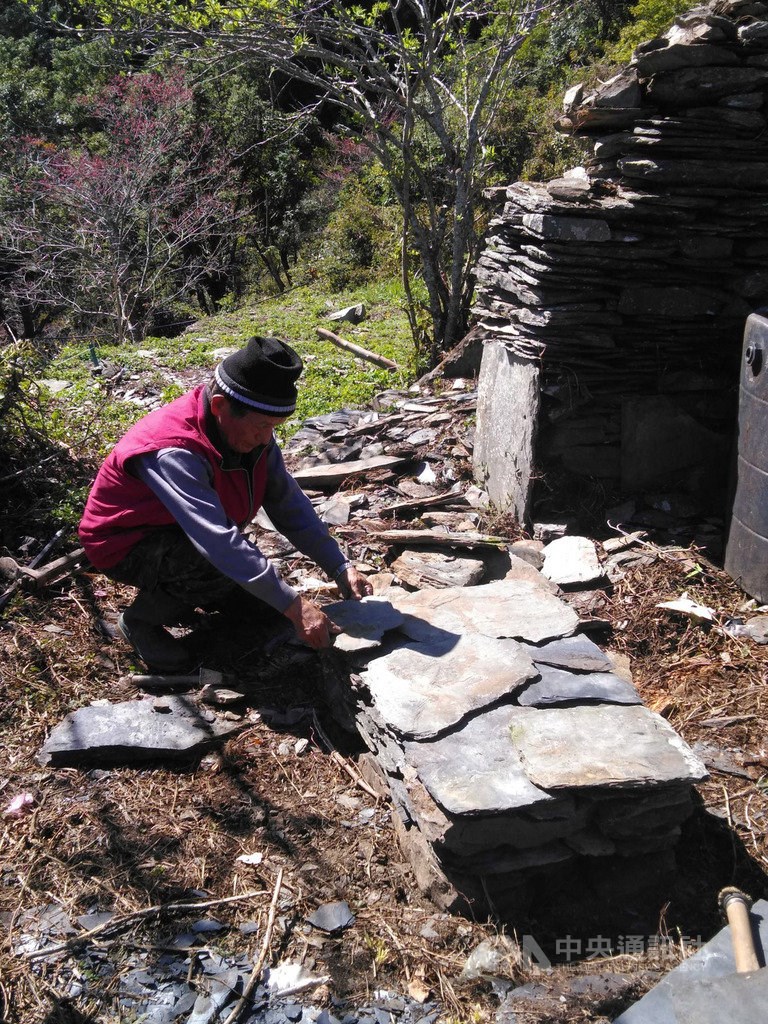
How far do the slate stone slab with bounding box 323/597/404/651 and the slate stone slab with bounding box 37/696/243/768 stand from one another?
22.9 inches

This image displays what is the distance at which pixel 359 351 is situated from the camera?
29.0 ft

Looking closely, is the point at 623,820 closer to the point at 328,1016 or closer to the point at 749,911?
the point at 749,911

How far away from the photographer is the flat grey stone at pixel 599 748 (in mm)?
2355

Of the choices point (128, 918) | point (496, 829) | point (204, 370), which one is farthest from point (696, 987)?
point (204, 370)

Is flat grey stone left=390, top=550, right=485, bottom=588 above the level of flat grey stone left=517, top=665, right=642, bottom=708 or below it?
below

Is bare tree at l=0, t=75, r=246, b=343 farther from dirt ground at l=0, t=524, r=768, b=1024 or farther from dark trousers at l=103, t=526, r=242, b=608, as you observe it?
dirt ground at l=0, t=524, r=768, b=1024

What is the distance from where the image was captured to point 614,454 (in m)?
4.79

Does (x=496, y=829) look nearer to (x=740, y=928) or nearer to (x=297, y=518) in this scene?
(x=740, y=928)

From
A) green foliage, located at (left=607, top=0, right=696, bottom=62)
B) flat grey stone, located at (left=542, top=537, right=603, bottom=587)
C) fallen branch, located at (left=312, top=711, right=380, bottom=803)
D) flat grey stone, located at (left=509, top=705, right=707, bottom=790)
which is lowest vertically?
fallen branch, located at (left=312, top=711, right=380, bottom=803)

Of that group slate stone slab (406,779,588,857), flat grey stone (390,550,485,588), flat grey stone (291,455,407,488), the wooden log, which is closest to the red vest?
flat grey stone (390,550,485,588)

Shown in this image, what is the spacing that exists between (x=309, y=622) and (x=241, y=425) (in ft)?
2.52

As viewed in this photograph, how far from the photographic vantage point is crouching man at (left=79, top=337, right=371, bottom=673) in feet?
9.77

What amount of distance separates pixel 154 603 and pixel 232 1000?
1.66 m

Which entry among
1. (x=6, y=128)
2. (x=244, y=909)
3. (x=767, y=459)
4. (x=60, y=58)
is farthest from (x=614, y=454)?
(x=60, y=58)
